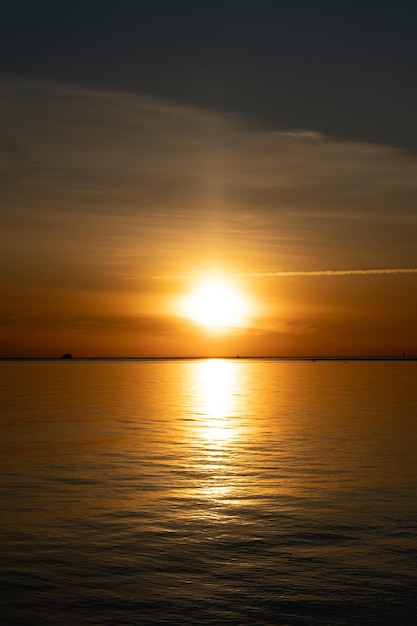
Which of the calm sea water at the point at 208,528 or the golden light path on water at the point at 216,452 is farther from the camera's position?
the golden light path on water at the point at 216,452

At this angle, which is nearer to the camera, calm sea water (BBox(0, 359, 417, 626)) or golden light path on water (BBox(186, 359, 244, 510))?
calm sea water (BBox(0, 359, 417, 626))

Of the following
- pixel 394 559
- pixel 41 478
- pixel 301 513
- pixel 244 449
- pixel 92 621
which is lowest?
pixel 92 621

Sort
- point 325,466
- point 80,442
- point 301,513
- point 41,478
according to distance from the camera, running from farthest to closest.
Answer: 1. point 80,442
2. point 325,466
3. point 41,478
4. point 301,513

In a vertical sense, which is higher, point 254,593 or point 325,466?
point 325,466

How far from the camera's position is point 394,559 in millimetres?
18000

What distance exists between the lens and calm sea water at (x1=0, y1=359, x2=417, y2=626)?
15.0 meters

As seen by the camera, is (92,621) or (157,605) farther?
(157,605)

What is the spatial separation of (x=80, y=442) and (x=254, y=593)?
2559 cm

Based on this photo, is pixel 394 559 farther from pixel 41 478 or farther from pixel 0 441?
pixel 0 441

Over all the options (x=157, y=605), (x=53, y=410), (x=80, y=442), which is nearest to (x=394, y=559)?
(x=157, y=605)

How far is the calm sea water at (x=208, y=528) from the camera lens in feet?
49.1

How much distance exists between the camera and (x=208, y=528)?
21.1m

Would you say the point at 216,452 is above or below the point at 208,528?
above

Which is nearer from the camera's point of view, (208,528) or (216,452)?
(208,528)
